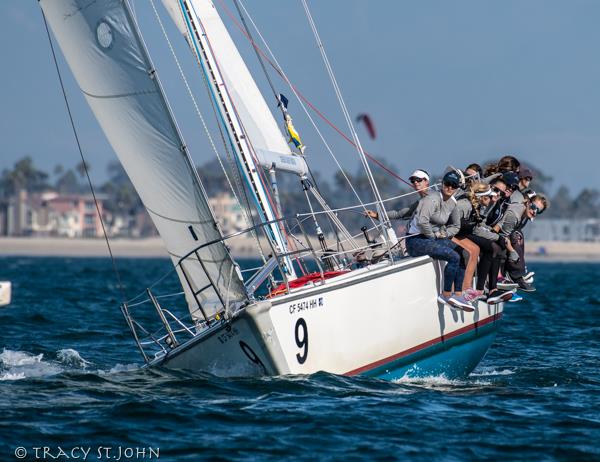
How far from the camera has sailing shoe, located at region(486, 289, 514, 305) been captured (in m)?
12.7

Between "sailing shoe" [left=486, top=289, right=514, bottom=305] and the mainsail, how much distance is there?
3016 mm

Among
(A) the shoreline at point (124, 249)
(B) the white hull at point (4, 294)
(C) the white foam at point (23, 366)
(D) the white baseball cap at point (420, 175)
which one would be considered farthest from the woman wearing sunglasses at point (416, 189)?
(A) the shoreline at point (124, 249)

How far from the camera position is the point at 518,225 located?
516 inches

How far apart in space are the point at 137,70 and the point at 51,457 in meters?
4.11

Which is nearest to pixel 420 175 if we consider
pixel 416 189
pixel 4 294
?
pixel 416 189

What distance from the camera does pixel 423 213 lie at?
11867 mm

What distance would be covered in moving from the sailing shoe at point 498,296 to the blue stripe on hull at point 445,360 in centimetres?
50

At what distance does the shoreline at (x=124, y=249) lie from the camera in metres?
126

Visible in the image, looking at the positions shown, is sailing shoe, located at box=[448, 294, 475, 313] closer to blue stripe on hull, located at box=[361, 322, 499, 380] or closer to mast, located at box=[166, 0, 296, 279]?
blue stripe on hull, located at box=[361, 322, 499, 380]

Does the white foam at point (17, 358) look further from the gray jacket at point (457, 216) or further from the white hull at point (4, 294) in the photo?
the white hull at point (4, 294)

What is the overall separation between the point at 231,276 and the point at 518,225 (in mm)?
3636

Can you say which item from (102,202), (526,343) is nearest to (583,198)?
(102,202)

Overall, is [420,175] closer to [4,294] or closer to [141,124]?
A: [141,124]

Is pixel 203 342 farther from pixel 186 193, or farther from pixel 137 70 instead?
pixel 137 70
